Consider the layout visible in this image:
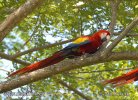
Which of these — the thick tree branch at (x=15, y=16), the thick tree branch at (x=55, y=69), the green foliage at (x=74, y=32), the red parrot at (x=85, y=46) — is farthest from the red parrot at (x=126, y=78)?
the green foliage at (x=74, y=32)

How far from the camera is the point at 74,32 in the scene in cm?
421

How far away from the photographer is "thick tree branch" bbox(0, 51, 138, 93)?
85.3 inches

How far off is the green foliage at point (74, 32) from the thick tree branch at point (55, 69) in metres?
1.50

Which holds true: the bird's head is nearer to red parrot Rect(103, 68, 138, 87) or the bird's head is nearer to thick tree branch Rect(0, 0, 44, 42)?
red parrot Rect(103, 68, 138, 87)

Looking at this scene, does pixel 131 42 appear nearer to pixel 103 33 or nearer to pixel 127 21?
pixel 127 21

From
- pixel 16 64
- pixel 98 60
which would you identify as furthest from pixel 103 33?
pixel 16 64

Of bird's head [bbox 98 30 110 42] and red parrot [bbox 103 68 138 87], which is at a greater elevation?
bird's head [bbox 98 30 110 42]

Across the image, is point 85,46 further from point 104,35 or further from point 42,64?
point 42,64

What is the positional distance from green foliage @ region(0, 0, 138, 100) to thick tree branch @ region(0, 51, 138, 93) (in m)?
1.50

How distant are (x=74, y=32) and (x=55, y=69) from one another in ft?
6.69

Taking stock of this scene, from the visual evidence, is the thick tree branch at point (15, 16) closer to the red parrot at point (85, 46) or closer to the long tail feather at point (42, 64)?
the long tail feather at point (42, 64)

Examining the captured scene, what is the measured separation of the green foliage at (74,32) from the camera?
3781mm

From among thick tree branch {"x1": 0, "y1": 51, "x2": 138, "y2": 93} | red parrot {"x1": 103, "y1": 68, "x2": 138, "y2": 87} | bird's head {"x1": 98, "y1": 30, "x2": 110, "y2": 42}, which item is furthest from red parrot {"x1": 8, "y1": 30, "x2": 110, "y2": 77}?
red parrot {"x1": 103, "y1": 68, "x2": 138, "y2": 87}

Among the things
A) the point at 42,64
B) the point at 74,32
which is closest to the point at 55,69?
the point at 42,64
